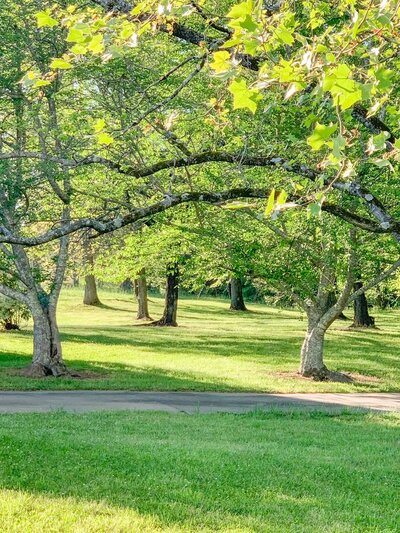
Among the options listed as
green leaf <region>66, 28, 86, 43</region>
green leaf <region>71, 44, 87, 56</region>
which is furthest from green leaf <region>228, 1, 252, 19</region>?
green leaf <region>71, 44, 87, 56</region>

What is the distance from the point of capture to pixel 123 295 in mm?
64188

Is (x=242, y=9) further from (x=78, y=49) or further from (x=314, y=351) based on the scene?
(x=314, y=351)

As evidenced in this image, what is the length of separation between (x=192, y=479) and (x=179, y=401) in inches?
337

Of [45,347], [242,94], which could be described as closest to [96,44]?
[242,94]

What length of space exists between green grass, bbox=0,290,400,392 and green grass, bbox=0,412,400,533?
24.5 feet

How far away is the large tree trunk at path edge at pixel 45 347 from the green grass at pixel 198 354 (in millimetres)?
738

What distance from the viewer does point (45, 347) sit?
19.9 meters

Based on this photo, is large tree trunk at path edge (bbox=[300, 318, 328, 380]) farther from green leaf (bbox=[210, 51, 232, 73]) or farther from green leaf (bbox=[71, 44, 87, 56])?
green leaf (bbox=[210, 51, 232, 73])

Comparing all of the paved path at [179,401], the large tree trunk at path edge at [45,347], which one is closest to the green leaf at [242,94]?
the paved path at [179,401]

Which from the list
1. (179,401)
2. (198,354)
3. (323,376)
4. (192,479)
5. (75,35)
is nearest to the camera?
(75,35)

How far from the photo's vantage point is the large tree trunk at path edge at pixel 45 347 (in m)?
19.7

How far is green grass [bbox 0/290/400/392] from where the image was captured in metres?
19.3

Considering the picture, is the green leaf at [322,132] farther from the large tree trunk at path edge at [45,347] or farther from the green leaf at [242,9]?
the large tree trunk at path edge at [45,347]

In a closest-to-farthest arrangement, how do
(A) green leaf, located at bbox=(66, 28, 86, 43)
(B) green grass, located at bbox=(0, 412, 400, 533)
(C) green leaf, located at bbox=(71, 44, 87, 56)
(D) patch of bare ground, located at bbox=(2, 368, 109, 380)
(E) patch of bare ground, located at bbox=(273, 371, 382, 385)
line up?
(A) green leaf, located at bbox=(66, 28, 86, 43) < (C) green leaf, located at bbox=(71, 44, 87, 56) < (B) green grass, located at bbox=(0, 412, 400, 533) < (D) patch of bare ground, located at bbox=(2, 368, 109, 380) < (E) patch of bare ground, located at bbox=(273, 371, 382, 385)
